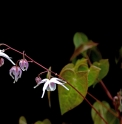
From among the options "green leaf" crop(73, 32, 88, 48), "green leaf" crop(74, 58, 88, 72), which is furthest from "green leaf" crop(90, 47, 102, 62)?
"green leaf" crop(74, 58, 88, 72)

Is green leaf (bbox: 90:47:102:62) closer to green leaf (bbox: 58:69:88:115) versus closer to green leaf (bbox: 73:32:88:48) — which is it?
green leaf (bbox: 73:32:88:48)

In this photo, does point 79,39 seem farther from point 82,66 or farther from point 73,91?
point 73,91

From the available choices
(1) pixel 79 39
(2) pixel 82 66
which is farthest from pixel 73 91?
(1) pixel 79 39

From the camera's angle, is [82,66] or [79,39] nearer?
[82,66]

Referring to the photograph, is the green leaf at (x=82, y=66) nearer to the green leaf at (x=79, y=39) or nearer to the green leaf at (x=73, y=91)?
the green leaf at (x=73, y=91)

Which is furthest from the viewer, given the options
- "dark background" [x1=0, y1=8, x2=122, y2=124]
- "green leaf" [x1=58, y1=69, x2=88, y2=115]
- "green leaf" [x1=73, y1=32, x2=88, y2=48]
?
"dark background" [x1=0, y1=8, x2=122, y2=124]

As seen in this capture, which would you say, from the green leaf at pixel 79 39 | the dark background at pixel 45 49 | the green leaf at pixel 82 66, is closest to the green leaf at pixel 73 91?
the green leaf at pixel 82 66
